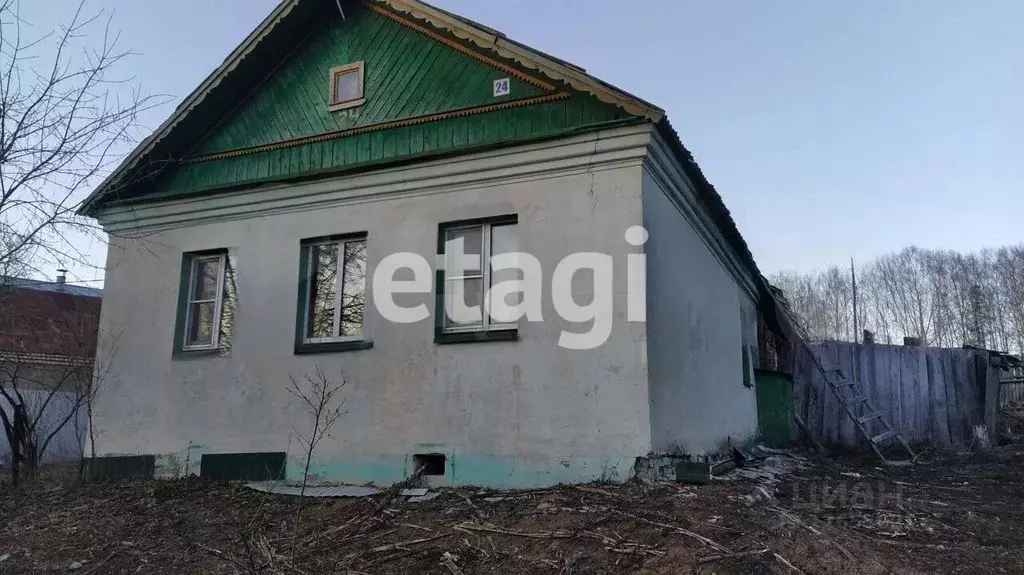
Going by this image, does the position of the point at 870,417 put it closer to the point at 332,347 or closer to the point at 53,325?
the point at 332,347

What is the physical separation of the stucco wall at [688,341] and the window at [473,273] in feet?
5.43

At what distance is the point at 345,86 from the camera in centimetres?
979

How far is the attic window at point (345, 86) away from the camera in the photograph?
9.64 meters

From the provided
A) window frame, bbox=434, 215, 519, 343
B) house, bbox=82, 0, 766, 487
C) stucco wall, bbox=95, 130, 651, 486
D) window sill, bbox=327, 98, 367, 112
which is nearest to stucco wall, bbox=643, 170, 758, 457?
house, bbox=82, 0, 766, 487

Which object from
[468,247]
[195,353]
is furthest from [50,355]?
[468,247]

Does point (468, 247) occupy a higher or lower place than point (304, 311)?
A: higher

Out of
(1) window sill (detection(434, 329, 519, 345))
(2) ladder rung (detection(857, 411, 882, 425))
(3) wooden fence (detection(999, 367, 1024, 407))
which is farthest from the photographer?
(3) wooden fence (detection(999, 367, 1024, 407))

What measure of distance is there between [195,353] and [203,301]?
30.9 inches

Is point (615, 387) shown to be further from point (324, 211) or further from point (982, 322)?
point (982, 322)

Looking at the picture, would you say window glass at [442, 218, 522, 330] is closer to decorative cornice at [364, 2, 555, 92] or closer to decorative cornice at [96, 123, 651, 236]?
decorative cornice at [96, 123, 651, 236]

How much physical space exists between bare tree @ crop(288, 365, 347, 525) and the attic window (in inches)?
139

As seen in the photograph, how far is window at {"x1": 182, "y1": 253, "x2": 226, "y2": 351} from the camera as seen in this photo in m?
9.84

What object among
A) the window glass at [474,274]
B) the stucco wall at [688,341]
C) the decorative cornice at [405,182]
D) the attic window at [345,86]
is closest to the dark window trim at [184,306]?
the decorative cornice at [405,182]

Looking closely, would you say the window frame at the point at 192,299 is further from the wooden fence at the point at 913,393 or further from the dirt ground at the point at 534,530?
the wooden fence at the point at 913,393
